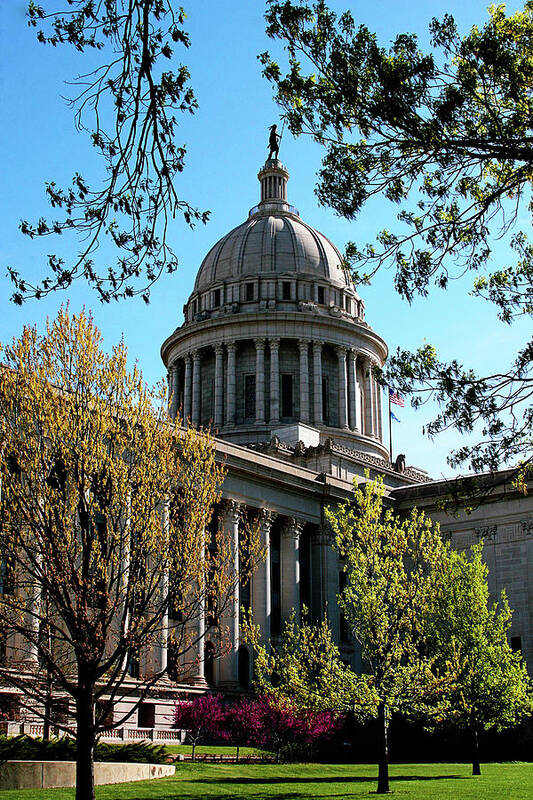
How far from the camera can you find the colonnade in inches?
3381

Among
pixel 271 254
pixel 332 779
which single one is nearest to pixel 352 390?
pixel 271 254

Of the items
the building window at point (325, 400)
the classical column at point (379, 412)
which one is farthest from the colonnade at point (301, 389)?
the building window at point (325, 400)

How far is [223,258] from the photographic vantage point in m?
95.8

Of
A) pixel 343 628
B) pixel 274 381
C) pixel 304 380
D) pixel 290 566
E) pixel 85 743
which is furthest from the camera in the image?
pixel 304 380

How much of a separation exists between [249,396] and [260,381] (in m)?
2.19

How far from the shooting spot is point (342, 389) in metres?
88.3

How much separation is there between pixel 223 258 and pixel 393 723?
2140 inches

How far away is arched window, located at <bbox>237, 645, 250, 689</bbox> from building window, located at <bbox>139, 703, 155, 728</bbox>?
34.6ft

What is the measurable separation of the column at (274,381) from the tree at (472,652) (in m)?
37.5

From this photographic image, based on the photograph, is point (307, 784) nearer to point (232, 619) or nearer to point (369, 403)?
point (232, 619)

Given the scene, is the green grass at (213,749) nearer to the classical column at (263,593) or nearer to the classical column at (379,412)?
the classical column at (263,593)

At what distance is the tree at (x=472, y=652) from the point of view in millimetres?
43281

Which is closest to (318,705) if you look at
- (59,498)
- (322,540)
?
(59,498)

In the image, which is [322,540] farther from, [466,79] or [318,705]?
[466,79]
